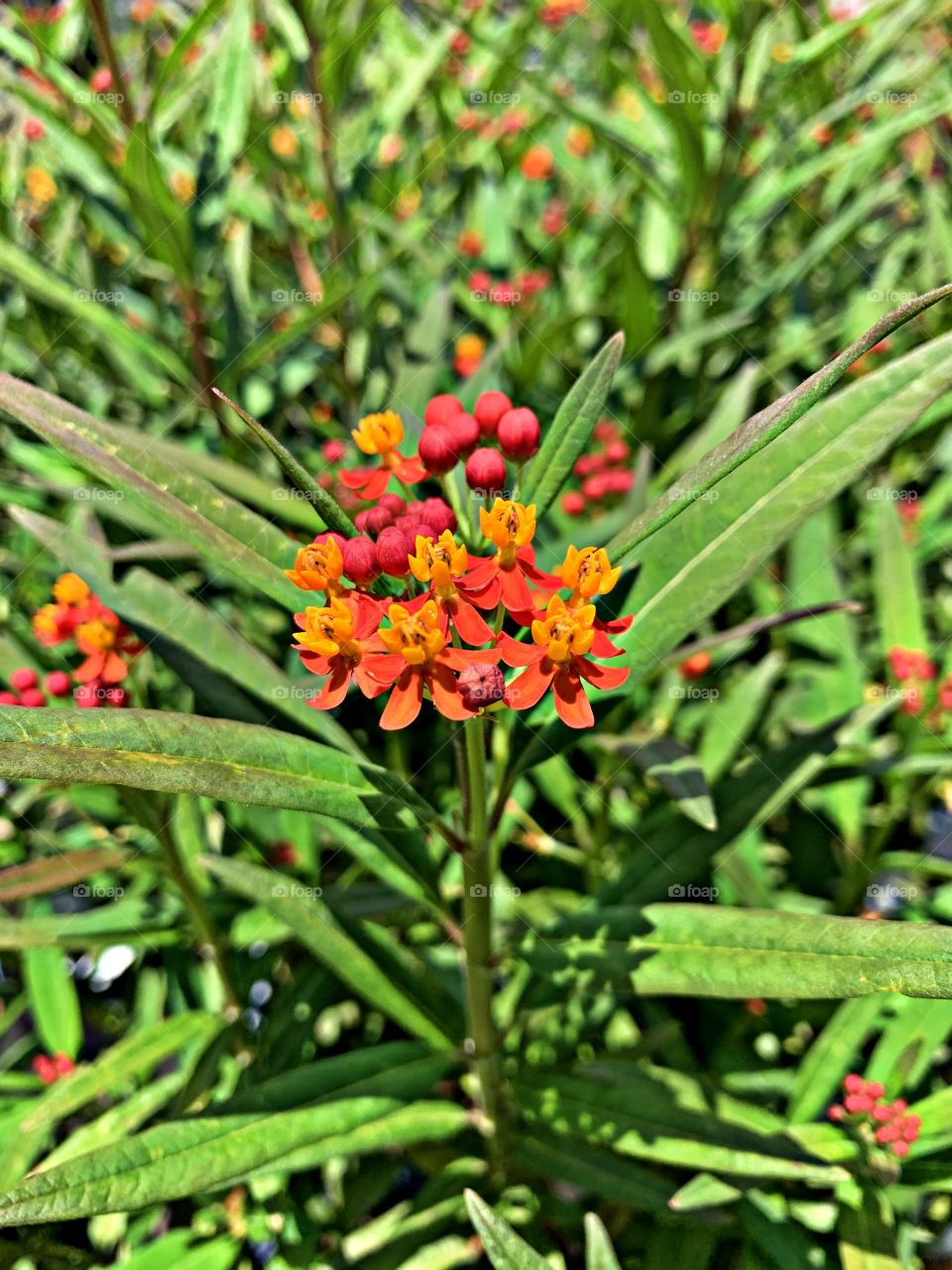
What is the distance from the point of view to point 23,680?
1.30m

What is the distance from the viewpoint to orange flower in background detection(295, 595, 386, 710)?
0.77 m

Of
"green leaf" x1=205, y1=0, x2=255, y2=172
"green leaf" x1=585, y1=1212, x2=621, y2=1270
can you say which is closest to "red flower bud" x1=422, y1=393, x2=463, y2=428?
"green leaf" x1=585, y1=1212, x2=621, y2=1270

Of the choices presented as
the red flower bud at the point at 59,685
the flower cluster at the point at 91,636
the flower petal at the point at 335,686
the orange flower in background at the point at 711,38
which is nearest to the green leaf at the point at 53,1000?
the red flower bud at the point at 59,685

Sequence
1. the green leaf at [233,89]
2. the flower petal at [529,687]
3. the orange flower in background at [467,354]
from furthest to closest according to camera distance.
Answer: the orange flower in background at [467,354], the green leaf at [233,89], the flower petal at [529,687]

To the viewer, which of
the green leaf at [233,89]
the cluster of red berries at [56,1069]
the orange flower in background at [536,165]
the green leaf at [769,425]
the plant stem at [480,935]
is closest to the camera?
the green leaf at [769,425]

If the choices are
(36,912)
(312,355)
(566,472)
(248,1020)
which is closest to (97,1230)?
(248,1020)

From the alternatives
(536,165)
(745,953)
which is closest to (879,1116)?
(745,953)

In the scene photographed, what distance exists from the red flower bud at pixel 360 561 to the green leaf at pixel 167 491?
0.50 feet

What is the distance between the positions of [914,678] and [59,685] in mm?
1366

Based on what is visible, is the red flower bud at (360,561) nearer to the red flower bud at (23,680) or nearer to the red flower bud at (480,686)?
the red flower bud at (480,686)

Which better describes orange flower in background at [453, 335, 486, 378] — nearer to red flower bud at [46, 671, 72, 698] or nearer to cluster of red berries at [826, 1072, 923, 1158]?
red flower bud at [46, 671, 72, 698]

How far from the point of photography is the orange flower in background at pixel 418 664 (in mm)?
748

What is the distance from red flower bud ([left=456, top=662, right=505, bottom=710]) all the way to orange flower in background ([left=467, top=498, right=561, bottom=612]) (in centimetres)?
8

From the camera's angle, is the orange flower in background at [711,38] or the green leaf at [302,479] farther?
the orange flower in background at [711,38]
